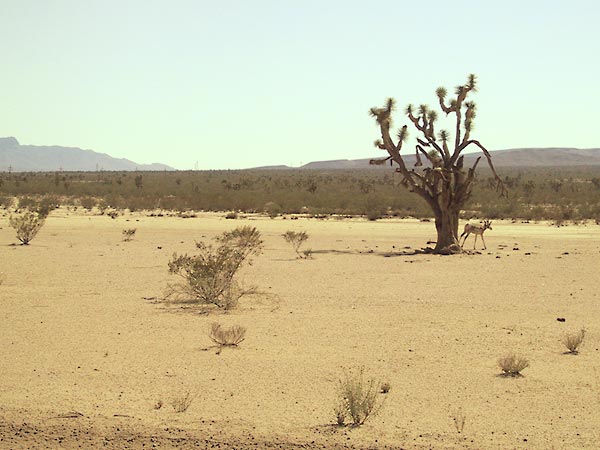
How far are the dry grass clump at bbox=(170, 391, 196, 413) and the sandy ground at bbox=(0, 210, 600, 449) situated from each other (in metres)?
0.11

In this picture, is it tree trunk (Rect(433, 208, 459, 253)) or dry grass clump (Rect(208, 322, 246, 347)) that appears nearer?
dry grass clump (Rect(208, 322, 246, 347))

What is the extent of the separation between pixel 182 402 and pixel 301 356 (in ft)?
8.95

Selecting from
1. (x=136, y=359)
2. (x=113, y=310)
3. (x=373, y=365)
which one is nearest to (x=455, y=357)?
(x=373, y=365)

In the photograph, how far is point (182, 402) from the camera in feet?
28.9

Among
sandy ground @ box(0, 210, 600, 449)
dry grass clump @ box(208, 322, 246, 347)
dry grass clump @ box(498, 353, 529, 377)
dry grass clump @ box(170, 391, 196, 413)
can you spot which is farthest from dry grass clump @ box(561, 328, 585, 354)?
dry grass clump @ box(170, 391, 196, 413)

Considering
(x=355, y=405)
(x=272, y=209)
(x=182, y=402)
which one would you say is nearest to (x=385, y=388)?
(x=355, y=405)

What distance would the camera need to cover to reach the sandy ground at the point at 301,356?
821 cm

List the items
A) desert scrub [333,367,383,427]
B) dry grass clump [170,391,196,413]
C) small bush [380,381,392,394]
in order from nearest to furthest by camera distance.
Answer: desert scrub [333,367,383,427] < dry grass clump [170,391,196,413] < small bush [380,381,392,394]

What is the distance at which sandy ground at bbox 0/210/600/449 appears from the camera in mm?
8211

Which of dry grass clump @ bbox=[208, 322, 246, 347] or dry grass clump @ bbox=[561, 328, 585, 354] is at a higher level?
dry grass clump @ bbox=[208, 322, 246, 347]

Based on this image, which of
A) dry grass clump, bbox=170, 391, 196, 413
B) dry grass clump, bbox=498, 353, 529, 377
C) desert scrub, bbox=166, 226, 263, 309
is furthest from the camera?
desert scrub, bbox=166, 226, 263, 309

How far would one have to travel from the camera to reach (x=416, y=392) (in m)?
9.48

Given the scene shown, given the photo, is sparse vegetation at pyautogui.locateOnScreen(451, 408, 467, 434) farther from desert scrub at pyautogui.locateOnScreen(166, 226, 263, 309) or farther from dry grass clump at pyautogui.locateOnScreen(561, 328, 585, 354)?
desert scrub at pyautogui.locateOnScreen(166, 226, 263, 309)

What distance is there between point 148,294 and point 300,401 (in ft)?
26.1
